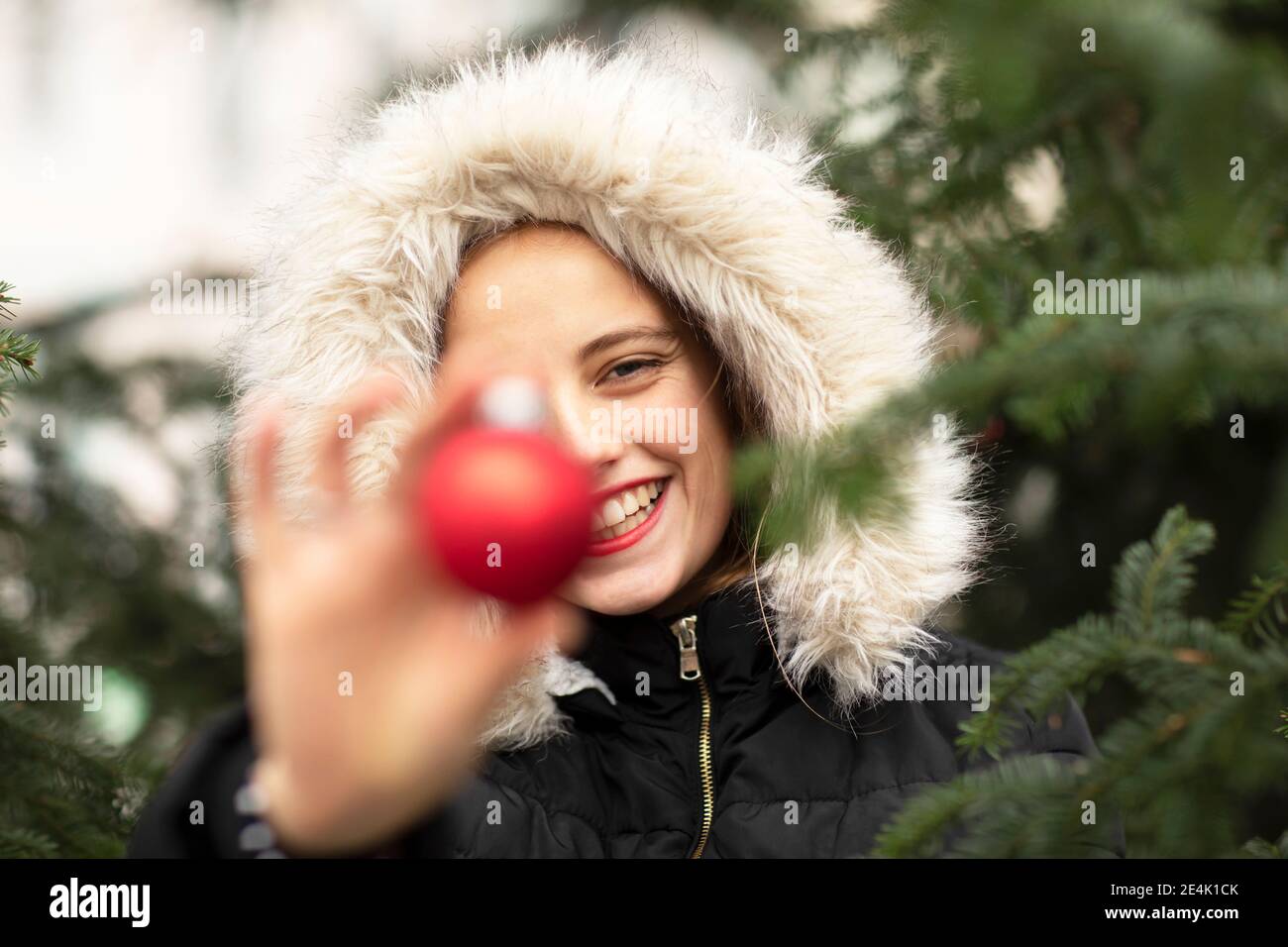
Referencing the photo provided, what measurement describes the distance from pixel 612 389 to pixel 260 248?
2.46 feet

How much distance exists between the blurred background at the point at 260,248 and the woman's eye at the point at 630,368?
56cm

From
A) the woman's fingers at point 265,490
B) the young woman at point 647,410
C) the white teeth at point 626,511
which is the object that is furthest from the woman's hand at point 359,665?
the white teeth at point 626,511

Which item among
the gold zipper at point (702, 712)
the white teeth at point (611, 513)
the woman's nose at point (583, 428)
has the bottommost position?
the gold zipper at point (702, 712)

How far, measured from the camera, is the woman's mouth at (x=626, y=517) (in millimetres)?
1583

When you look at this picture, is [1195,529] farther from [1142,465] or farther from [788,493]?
[1142,465]

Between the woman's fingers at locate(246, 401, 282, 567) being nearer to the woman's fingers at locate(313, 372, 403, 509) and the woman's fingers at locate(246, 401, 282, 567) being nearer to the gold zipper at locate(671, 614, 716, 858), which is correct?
the woman's fingers at locate(313, 372, 403, 509)

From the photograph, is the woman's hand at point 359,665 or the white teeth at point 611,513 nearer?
the woman's hand at point 359,665

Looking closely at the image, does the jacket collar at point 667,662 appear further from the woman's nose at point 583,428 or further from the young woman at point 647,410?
the woman's nose at point 583,428

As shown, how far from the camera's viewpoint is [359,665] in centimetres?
86

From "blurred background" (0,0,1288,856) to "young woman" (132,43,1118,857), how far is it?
13.5 inches

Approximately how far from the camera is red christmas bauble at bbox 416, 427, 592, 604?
0.86m

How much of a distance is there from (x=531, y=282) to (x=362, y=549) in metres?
0.82

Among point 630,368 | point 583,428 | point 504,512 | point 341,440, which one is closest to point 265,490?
point 341,440
